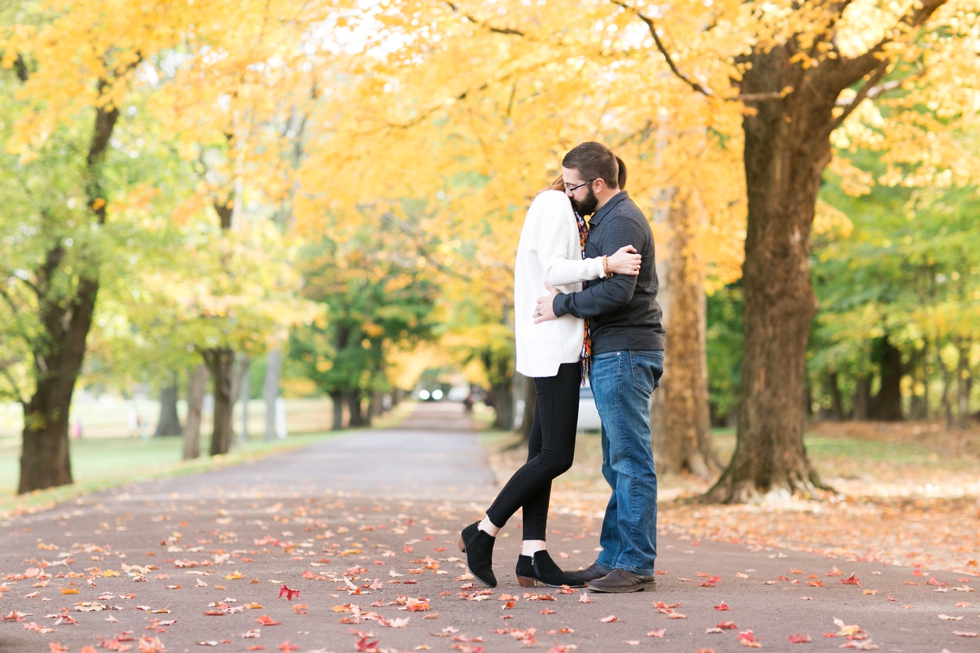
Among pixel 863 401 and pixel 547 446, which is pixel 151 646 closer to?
pixel 547 446

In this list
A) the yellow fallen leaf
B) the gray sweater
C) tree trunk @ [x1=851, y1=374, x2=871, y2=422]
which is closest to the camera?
the yellow fallen leaf

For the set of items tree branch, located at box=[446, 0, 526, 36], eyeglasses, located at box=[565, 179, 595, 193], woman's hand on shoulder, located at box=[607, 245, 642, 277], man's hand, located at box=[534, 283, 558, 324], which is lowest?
man's hand, located at box=[534, 283, 558, 324]

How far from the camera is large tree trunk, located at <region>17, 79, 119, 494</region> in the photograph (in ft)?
53.6

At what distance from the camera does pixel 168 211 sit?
17.7 meters

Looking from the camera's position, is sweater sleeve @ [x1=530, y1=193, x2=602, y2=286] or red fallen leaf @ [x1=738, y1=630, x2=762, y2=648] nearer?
red fallen leaf @ [x1=738, y1=630, x2=762, y2=648]

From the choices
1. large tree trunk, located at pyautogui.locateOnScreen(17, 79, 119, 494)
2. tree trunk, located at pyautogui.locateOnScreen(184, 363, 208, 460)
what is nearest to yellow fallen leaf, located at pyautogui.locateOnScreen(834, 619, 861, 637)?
large tree trunk, located at pyautogui.locateOnScreen(17, 79, 119, 494)

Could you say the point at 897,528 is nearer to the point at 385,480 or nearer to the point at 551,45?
the point at 551,45

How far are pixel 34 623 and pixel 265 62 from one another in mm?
7811

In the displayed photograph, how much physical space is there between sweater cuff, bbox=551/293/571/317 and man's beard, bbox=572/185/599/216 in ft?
1.70

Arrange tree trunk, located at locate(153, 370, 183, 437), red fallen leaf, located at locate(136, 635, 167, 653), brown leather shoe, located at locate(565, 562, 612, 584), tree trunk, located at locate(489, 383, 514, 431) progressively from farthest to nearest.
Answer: tree trunk, located at locate(153, 370, 183, 437) < tree trunk, located at locate(489, 383, 514, 431) < brown leather shoe, located at locate(565, 562, 612, 584) < red fallen leaf, located at locate(136, 635, 167, 653)

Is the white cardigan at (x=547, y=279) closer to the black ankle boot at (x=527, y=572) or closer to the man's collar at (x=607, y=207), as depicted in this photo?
the man's collar at (x=607, y=207)

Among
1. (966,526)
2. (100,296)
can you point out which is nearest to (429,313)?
(100,296)

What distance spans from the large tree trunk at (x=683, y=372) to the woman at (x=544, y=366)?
10786 mm

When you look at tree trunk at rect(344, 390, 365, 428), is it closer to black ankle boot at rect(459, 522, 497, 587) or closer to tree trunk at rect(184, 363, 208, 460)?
tree trunk at rect(184, 363, 208, 460)
